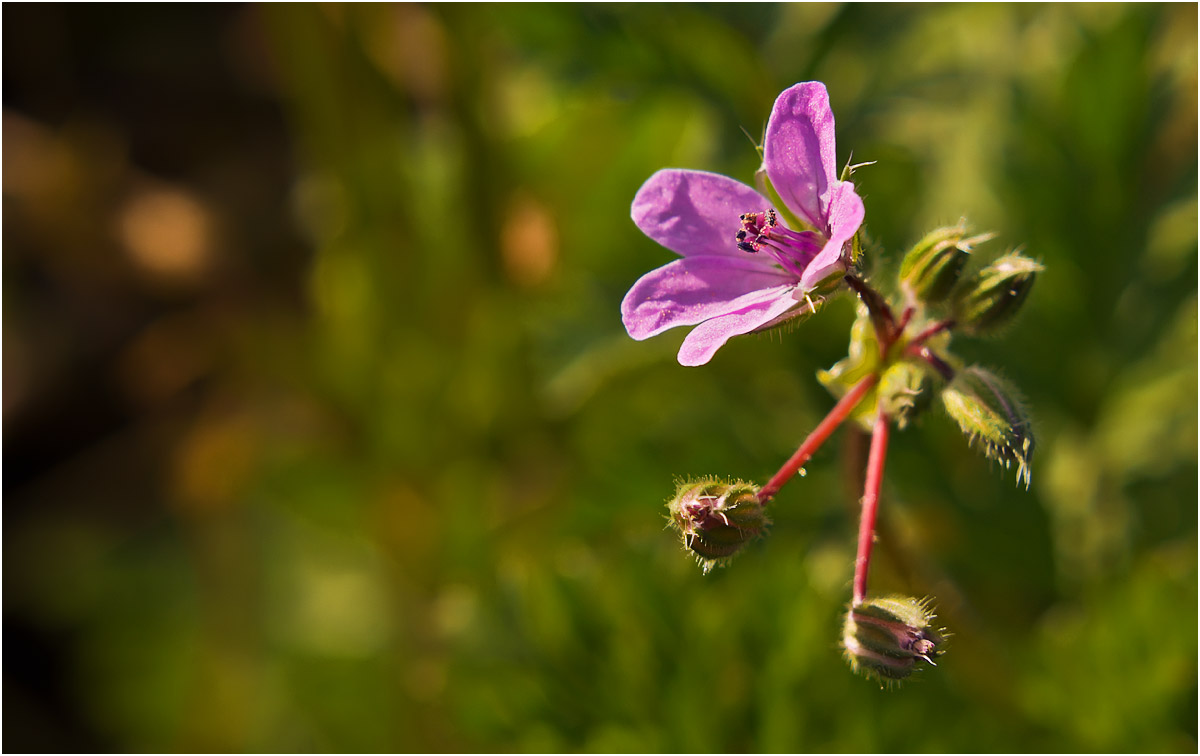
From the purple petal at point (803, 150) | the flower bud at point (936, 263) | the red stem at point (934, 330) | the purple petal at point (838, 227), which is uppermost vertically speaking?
the purple petal at point (803, 150)

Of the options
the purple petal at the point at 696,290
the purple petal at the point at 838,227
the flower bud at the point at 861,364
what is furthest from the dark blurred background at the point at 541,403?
the purple petal at the point at 838,227

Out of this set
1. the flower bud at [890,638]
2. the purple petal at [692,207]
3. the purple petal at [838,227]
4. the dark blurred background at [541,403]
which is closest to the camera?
the purple petal at [838,227]

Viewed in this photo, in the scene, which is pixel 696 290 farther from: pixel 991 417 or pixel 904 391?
pixel 991 417

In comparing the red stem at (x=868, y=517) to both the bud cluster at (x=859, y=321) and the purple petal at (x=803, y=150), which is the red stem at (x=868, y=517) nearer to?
the bud cluster at (x=859, y=321)

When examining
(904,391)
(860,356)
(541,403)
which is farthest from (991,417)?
(541,403)

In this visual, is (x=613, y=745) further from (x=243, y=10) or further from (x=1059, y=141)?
(x=243, y=10)

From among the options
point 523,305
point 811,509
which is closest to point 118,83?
point 523,305

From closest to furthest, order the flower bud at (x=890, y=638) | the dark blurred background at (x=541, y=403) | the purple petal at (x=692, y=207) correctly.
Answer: the flower bud at (x=890, y=638)
the purple petal at (x=692, y=207)
the dark blurred background at (x=541, y=403)
